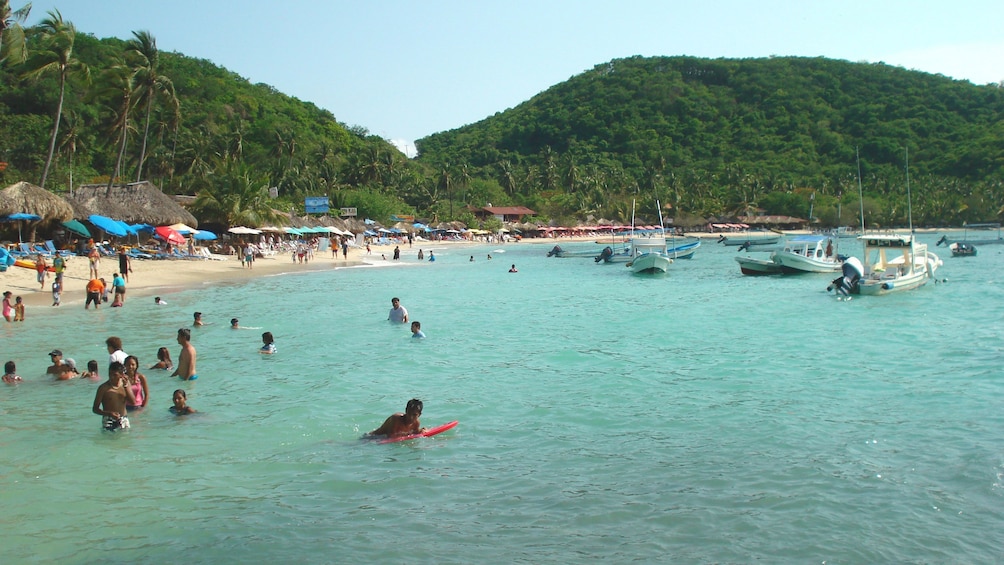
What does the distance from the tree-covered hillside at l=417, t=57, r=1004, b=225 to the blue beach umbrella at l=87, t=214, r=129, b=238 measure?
76.8 meters

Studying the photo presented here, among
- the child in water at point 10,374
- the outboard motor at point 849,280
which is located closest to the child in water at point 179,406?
the child in water at point 10,374

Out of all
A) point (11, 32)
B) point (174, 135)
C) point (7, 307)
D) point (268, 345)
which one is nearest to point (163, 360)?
point (268, 345)

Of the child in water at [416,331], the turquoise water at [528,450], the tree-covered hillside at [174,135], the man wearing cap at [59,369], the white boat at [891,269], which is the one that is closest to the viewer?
the turquoise water at [528,450]

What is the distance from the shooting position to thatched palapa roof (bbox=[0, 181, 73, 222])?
2922cm

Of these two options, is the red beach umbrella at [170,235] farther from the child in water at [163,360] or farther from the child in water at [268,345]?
the child in water at [163,360]

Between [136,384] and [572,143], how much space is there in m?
133

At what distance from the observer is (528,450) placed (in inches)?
331

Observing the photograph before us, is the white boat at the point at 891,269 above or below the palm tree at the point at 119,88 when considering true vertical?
below

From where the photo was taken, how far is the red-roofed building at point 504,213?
97.4m

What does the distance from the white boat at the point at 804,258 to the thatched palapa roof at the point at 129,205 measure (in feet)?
95.7

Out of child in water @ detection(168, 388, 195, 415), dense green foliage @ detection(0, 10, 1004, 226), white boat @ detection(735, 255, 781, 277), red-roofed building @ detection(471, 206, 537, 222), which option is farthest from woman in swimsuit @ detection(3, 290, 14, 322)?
red-roofed building @ detection(471, 206, 537, 222)

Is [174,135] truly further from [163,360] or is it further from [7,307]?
[163,360]

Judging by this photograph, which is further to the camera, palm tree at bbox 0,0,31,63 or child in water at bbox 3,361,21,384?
palm tree at bbox 0,0,31,63

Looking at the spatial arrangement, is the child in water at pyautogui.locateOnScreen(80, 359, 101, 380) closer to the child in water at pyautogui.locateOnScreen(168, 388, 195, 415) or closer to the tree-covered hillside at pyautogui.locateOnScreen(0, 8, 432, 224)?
the child in water at pyautogui.locateOnScreen(168, 388, 195, 415)
